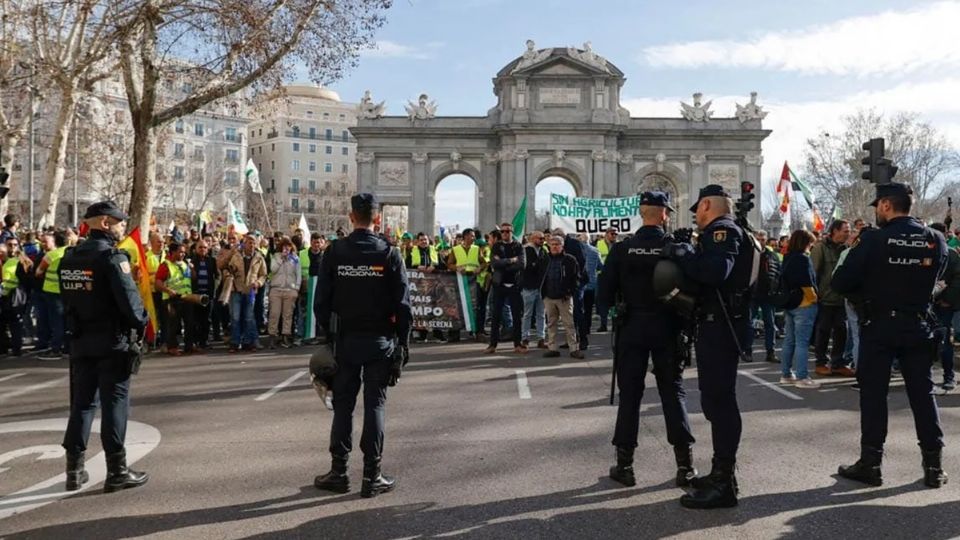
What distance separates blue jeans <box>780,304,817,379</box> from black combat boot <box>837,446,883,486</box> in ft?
14.4

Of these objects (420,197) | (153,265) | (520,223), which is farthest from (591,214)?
(420,197)

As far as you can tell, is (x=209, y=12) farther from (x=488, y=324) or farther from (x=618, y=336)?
(x=618, y=336)

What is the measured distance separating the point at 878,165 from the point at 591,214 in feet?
33.7

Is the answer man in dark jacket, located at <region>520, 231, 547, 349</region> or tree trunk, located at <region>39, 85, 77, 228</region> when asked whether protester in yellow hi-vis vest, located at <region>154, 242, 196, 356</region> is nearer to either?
man in dark jacket, located at <region>520, 231, 547, 349</region>

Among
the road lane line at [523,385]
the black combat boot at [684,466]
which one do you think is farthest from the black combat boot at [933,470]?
the road lane line at [523,385]

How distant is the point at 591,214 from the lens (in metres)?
23.3

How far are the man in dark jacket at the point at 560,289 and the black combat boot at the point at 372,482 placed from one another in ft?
24.0

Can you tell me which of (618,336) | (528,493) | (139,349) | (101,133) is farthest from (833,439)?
(101,133)

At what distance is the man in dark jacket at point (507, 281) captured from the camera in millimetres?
13484

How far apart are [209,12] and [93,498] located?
14.2 meters

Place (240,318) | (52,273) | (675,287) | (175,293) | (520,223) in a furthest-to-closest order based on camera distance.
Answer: (520,223)
(240,318)
(175,293)
(52,273)
(675,287)

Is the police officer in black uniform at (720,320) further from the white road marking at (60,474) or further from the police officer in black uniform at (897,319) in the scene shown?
the white road marking at (60,474)

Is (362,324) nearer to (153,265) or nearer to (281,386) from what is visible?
(281,386)

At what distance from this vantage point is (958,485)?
5844mm
